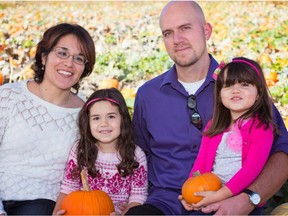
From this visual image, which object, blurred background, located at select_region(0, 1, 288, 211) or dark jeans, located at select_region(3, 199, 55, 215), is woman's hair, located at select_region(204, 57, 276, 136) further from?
dark jeans, located at select_region(3, 199, 55, 215)

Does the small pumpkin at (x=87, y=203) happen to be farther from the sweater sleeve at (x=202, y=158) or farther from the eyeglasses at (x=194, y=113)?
the eyeglasses at (x=194, y=113)

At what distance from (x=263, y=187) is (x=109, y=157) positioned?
1.05m

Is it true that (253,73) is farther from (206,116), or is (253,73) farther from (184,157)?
(184,157)

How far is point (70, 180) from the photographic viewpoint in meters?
3.51

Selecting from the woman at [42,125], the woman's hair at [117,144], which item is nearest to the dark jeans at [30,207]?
the woman at [42,125]

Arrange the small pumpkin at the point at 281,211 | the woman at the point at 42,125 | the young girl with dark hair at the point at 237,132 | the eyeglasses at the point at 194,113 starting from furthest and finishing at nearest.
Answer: the eyeglasses at the point at 194,113, the woman at the point at 42,125, the small pumpkin at the point at 281,211, the young girl with dark hair at the point at 237,132

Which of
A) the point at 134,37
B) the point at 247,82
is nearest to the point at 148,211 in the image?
the point at 247,82

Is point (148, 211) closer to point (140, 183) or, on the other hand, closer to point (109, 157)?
point (140, 183)

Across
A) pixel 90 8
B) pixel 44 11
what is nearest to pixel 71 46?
pixel 44 11

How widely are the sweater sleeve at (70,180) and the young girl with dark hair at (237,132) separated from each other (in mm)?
737

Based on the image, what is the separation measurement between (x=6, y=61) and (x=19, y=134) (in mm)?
3414

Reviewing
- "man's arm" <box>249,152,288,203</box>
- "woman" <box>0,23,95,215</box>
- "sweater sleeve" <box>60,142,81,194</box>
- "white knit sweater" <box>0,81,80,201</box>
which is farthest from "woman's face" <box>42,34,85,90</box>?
"man's arm" <box>249,152,288,203</box>

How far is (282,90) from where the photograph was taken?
18.6ft

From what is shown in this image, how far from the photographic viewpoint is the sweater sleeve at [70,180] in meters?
3.51
